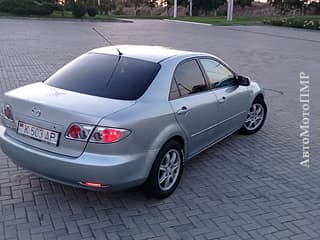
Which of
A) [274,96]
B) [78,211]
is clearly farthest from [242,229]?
[274,96]

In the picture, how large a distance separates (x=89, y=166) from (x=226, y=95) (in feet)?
7.53

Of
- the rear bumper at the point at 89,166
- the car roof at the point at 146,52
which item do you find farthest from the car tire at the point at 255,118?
the rear bumper at the point at 89,166

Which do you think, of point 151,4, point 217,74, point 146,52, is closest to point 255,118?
point 217,74

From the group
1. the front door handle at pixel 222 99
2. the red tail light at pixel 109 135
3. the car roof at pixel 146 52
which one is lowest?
the front door handle at pixel 222 99

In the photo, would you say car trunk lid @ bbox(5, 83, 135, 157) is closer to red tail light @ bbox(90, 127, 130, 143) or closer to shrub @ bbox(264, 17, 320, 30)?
red tail light @ bbox(90, 127, 130, 143)

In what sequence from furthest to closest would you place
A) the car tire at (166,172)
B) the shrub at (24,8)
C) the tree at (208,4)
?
the tree at (208,4), the shrub at (24,8), the car tire at (166,172)

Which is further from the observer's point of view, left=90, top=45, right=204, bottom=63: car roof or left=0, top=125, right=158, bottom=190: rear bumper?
left=90, top=45, right=204, bottom=63: car roof

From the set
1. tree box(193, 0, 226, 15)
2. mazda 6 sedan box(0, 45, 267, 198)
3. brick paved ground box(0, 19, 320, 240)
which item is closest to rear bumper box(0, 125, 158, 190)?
mazda 6 sedan box(0, 45, 267, 198)

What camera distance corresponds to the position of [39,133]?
3564mm

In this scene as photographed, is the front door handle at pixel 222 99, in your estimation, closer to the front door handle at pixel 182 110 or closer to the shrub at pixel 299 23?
the front door handle at pixel 182 110

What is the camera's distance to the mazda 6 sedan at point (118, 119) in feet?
11.2

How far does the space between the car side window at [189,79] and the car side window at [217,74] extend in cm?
20

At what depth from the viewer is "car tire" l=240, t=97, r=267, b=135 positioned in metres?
6.12

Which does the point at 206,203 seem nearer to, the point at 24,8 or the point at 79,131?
the point at 79,131
